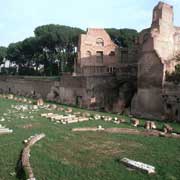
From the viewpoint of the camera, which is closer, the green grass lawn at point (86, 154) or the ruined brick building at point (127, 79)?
the green grass lawn at point (86, 154)

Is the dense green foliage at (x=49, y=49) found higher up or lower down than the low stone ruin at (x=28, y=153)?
higher up

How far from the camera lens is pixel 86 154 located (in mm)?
10938

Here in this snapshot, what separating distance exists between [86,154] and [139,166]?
98.2 inches

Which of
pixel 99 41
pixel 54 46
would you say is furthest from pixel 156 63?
pixel 54 46

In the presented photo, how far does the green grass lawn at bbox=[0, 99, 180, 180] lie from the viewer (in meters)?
8.76

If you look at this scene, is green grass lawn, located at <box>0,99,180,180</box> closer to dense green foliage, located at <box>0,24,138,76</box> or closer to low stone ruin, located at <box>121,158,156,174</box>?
low stone ruin, located at <box>121,158,156,174</box>

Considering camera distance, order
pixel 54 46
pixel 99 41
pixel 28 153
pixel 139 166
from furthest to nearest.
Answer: pixel 54 46 → pixel 99 41 → pixel 28 153 → pixel 139 166

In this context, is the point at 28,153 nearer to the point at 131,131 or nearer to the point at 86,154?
the point at 86,154

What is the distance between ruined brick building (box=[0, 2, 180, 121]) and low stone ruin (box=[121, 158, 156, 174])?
1088 centimetres

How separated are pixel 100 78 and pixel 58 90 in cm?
666

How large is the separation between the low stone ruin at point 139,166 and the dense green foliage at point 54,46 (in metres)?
39.1

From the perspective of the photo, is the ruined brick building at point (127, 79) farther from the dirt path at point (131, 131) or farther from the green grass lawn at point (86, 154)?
the green grass lawn at point (86, 154)

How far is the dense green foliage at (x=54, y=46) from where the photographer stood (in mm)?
48812

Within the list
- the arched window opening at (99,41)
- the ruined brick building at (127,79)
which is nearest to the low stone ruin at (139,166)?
the ruined brick building at (127,79)
